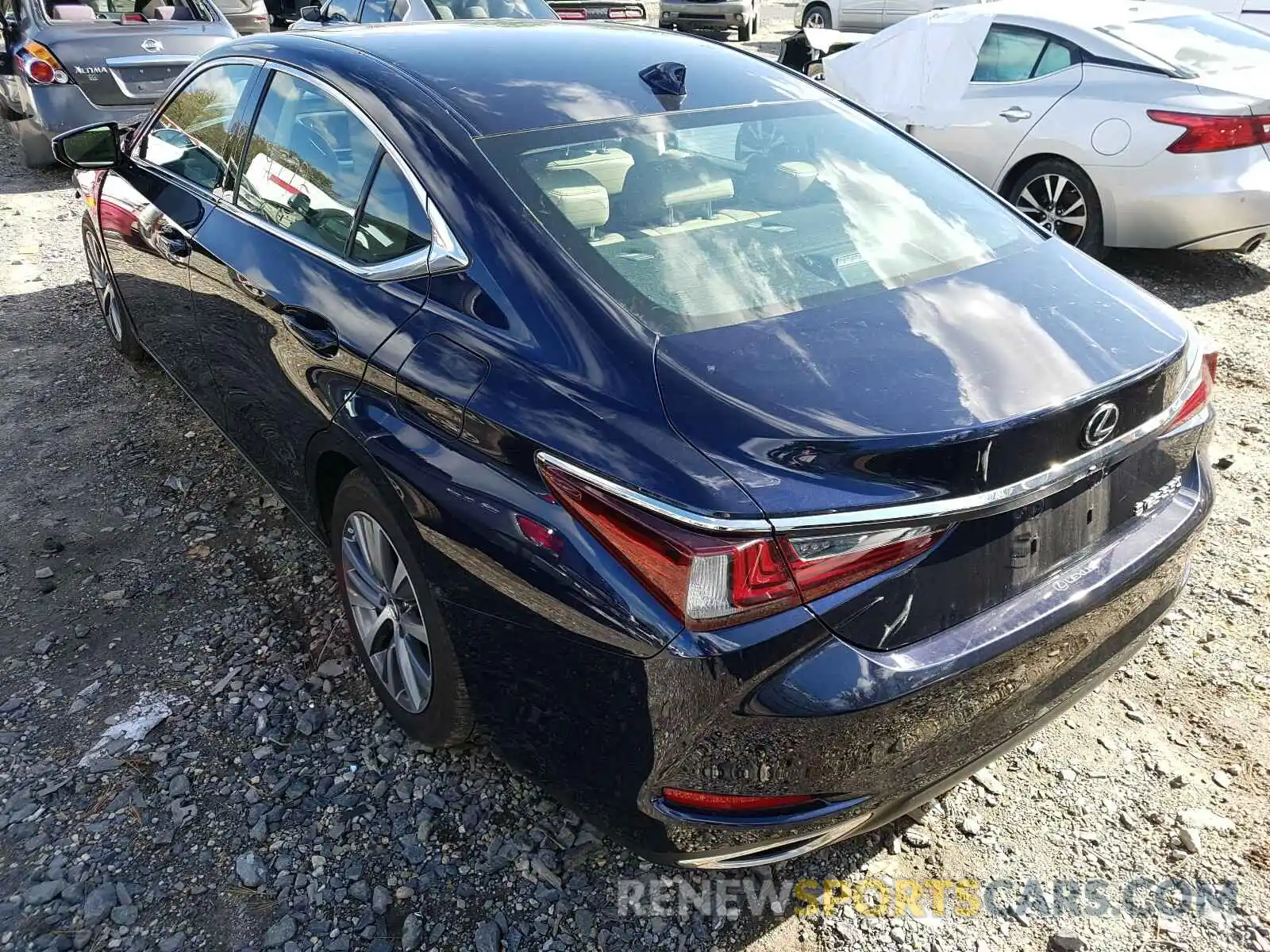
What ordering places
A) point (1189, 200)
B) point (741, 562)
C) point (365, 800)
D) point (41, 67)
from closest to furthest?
point (741, 562) < point (365, 800) < point (1189, 200) < point (41, 67)

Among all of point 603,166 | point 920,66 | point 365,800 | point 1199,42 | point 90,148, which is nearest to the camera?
point 603,166

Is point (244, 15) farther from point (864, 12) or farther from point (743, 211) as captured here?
point (743, 211)

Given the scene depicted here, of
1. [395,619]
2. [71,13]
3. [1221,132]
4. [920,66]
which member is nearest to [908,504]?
[395,619]

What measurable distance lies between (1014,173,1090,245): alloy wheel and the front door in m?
4.49

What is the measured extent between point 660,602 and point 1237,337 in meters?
4.68

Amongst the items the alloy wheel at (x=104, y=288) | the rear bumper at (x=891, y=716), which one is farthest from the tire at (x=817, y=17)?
the rear bumper at (x=891, y=716)

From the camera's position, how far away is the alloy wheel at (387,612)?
7.75 feet

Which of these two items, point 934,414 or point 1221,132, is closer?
point 934,414

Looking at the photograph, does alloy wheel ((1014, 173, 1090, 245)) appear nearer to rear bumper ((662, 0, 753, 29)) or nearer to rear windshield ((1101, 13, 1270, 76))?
rear windshield ((1101, 13, 1270, 76))

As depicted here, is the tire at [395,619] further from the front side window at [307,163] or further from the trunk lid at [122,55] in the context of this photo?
the trunk lid at [122,55]

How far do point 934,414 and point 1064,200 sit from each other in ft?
15.8

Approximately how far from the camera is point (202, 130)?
3441 mm

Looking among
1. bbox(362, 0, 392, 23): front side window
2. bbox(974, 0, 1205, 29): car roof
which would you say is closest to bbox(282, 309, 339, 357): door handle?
bbox(974, 0, 1205, 29): car roof

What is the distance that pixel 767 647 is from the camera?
1.60 m
